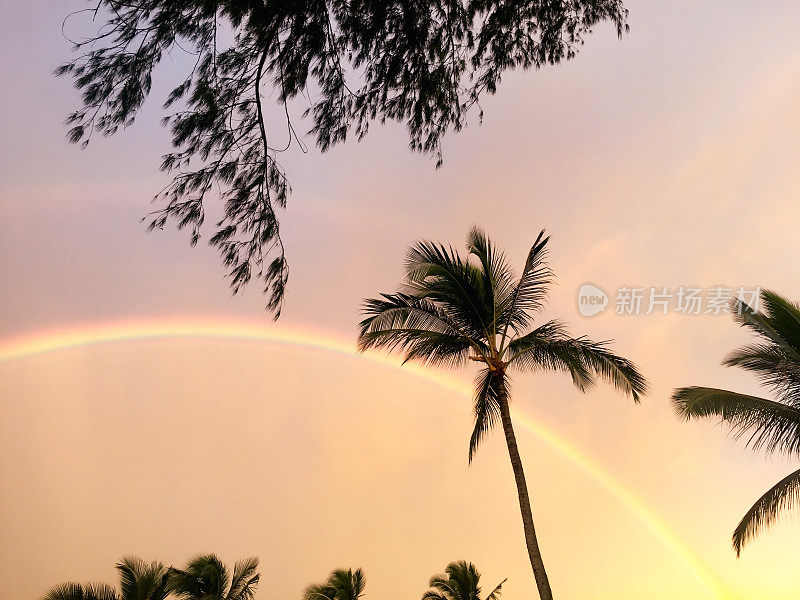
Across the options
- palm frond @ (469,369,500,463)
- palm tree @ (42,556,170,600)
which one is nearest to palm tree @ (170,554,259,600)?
palm tree @ (42,556,170,600)

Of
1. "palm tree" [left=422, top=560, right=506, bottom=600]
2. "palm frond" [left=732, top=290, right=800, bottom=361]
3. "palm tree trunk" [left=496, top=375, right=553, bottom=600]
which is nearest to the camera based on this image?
"palm tree trunk" [left=496, top=375, right=553, bottom=600]

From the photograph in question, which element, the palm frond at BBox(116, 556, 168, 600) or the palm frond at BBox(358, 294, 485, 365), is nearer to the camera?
the palm frond at BBox(358, 294, 485, 365)

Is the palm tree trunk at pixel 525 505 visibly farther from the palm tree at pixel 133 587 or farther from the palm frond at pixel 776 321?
the palm tree at pixel 133 587

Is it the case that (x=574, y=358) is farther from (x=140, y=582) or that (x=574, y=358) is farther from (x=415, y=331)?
(x=140, y=582)

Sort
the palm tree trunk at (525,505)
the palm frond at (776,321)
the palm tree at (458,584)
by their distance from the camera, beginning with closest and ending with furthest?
1. the palm tree trunk at (525,505)
2. the palm frond at (776,321)
3. the palm tree at (458,584)

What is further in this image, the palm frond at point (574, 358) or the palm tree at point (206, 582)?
the palm tree at point (206, 582)

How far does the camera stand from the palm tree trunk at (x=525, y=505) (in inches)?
434

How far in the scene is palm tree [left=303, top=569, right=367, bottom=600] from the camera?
23.9 meters

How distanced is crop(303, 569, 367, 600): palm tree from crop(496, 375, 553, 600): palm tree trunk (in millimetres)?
14362

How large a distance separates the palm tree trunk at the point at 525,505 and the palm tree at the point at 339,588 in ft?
47.1

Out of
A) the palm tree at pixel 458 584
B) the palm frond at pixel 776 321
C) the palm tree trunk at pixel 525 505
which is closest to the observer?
the palm tree trunk at pixel 525 505

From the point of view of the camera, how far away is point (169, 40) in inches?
276

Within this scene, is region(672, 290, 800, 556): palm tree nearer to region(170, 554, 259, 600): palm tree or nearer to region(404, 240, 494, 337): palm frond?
region(404, 240, 494, 337): palm frond

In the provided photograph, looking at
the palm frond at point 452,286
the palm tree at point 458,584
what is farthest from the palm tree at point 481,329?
the palm tree at point 458,584
